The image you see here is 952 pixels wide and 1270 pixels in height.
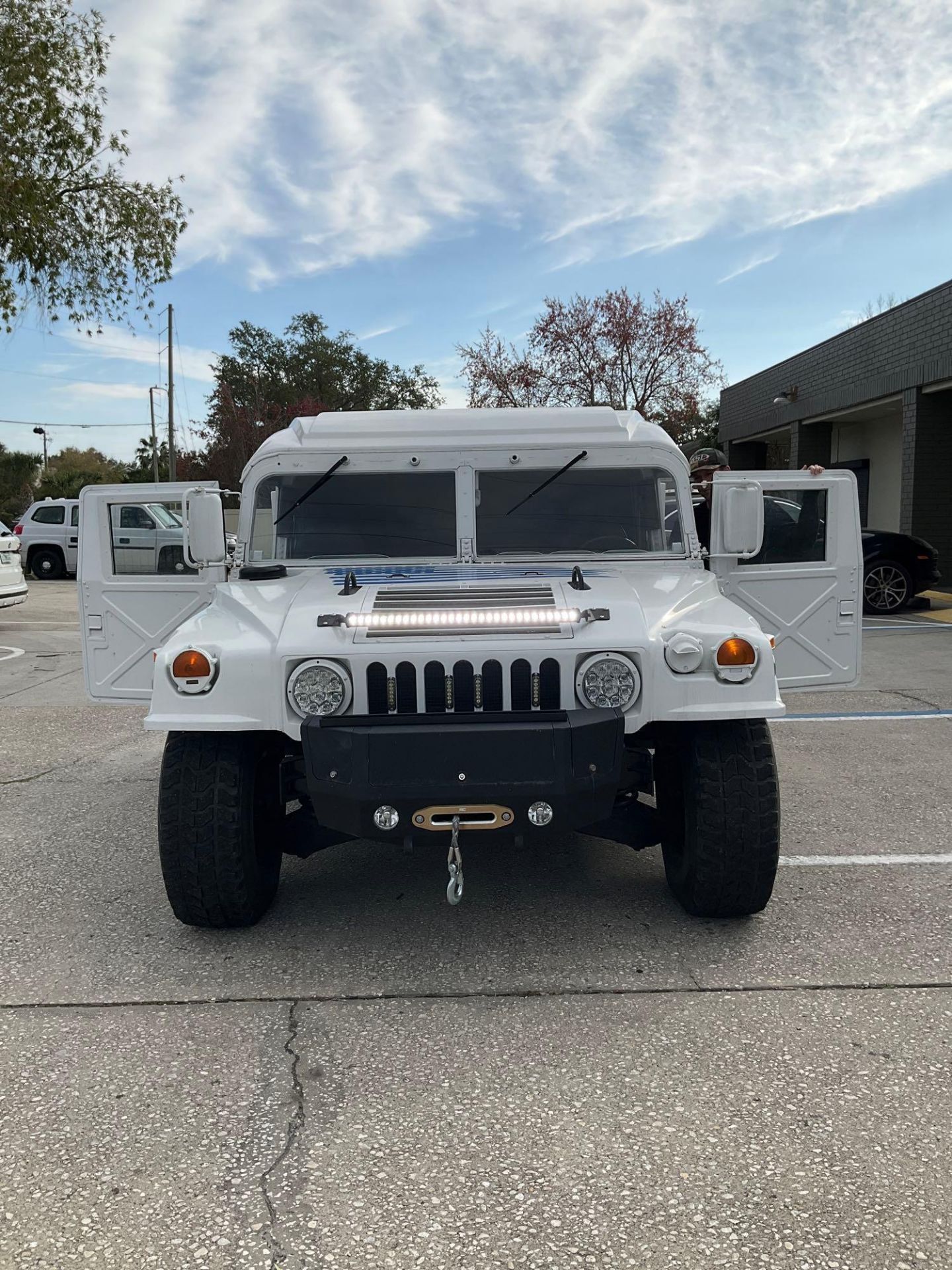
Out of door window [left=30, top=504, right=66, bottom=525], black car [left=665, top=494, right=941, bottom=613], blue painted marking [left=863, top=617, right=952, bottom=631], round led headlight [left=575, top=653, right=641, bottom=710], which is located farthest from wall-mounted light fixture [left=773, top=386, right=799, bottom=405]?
round led headlight [left=575, top=653, right=641, bottom=710]

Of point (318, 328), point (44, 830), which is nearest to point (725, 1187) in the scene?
point (44, 830)

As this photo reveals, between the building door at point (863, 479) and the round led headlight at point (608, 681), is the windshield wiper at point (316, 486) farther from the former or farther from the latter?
the building door at point (863, 479)

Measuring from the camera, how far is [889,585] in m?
13.2

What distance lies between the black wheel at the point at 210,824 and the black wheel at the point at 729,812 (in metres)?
1.44

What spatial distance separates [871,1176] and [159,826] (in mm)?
2259

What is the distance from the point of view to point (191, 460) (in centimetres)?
4597

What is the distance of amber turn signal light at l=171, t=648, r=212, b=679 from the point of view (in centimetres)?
325

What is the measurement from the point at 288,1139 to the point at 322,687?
50.3 inches

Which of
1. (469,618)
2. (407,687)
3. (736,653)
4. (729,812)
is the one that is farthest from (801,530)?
(407,687)

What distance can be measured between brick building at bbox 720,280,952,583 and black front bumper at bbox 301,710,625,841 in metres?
13.4

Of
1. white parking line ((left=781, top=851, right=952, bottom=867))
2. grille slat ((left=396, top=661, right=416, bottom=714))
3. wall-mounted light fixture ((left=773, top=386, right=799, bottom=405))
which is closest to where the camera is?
grille slat ((left=396, top=661, right=416, bottom=714))

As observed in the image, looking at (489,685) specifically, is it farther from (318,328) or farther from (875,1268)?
(318,328)

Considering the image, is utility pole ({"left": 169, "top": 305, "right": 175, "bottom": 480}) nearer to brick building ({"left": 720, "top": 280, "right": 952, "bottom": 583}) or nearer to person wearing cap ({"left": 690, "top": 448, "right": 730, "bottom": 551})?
brick building ({"left": 720, "top": 280, "right": 952, "bottom": 583})

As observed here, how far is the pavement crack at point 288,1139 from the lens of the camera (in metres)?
2.08
